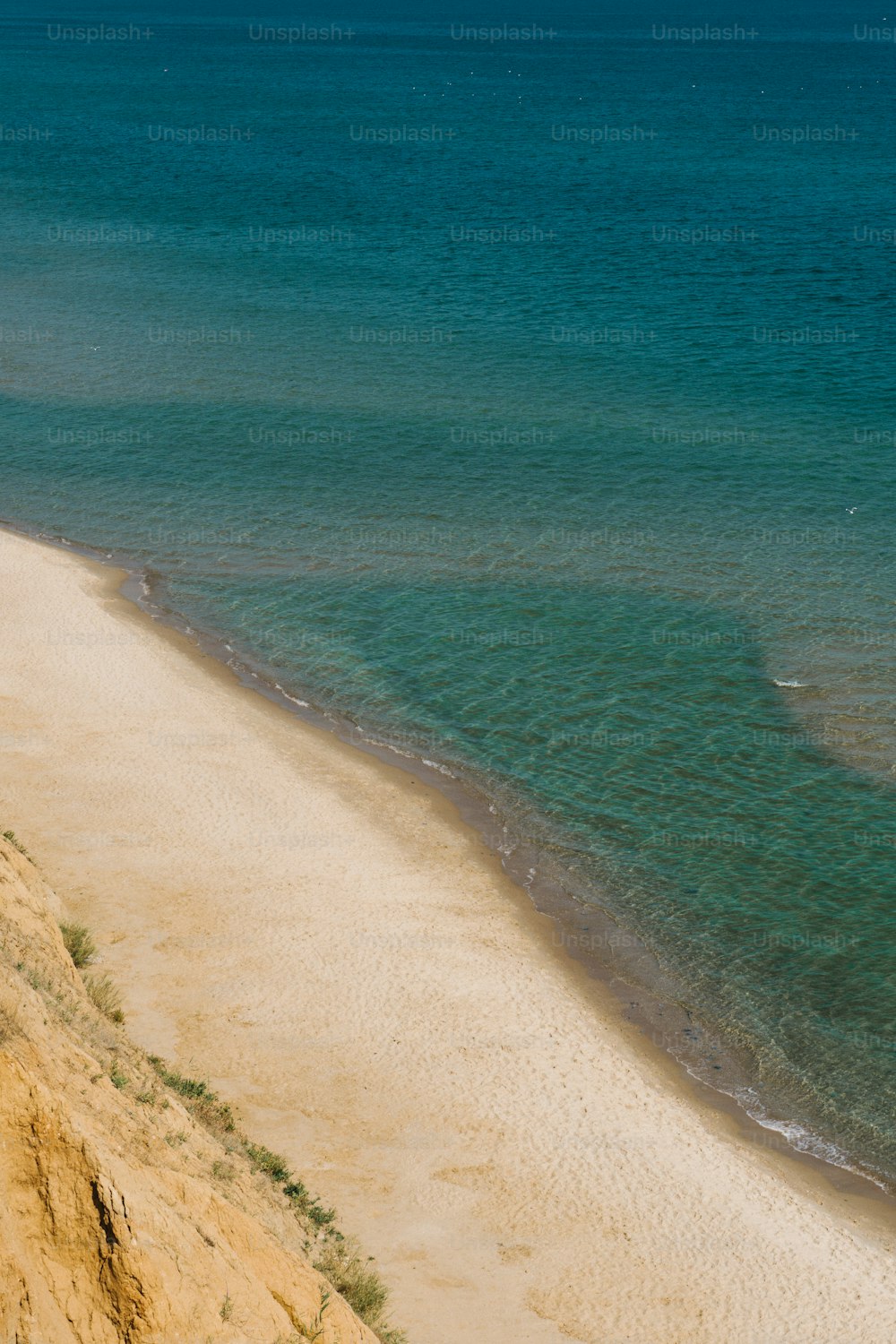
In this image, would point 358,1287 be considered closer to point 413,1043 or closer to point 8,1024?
point 8,1024

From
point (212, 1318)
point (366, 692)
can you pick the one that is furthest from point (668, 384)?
point (212, 1318)

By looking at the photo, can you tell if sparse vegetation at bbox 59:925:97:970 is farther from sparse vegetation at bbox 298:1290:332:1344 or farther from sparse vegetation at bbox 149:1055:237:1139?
sparse vegetation at bbox 298:1290:332:1344

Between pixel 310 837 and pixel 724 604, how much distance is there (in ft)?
52.2

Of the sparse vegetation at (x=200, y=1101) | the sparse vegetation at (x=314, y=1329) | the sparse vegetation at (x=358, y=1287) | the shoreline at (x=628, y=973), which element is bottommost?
the shoreline at (x=628, y=973)

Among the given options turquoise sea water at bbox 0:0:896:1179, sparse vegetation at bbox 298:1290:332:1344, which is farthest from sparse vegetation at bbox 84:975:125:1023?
turquoise sea water at bbox 0:0:896:1179

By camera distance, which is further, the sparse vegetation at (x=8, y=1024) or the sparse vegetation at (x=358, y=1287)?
the sparse vegetation at (x=358, y=1287)

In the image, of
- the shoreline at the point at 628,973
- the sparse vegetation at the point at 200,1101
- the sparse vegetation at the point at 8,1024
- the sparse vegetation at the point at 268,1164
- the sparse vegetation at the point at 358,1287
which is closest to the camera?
the sparse vegetation at the point at 8,1024

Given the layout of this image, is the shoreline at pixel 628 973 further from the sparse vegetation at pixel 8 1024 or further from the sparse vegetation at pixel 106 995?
the sparse vegetation at pixel 8 1024

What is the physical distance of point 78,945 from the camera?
20297mm

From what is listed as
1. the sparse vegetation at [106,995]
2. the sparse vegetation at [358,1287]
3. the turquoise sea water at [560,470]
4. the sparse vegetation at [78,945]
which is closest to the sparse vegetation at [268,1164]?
the sparse vegetation at [358,1287]

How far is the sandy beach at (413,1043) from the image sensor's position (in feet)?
52.8

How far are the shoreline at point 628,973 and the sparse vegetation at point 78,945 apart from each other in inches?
316

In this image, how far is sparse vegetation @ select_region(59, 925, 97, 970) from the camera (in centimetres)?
2011

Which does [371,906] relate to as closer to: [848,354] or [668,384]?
[668,384]
